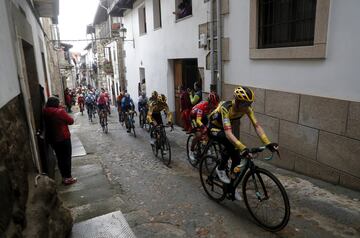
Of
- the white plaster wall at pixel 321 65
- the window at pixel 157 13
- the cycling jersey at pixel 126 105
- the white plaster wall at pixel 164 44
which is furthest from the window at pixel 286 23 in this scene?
the window at pixel 157 13

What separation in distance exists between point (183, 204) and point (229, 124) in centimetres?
157

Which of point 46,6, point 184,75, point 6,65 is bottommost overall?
point 184,75

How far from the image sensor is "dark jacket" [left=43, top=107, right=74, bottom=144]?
534 cm

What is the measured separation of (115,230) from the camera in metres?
3.58

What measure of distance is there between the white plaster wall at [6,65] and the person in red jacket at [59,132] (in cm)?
195

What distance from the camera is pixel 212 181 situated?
447 centimetres

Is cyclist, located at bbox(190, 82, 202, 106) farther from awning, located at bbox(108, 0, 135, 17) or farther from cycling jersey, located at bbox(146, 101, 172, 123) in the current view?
awning, located at bbox(108, 0, 135, 17)

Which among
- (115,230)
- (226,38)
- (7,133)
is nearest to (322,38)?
(226,38)

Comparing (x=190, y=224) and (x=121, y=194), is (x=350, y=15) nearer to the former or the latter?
(x=190, y=224)

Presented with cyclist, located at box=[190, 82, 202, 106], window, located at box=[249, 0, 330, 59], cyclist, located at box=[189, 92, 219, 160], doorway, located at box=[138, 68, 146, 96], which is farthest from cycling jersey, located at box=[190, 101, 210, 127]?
doorway, located at box=[138, 68, 146, 96]

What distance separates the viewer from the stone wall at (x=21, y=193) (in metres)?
2.18

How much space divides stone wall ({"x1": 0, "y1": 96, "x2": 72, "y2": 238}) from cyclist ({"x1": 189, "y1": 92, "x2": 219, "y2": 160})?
3.15 m

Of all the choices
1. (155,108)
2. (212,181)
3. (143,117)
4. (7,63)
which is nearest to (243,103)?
(212,181)

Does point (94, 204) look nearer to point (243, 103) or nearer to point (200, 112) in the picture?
point (200, 112)
